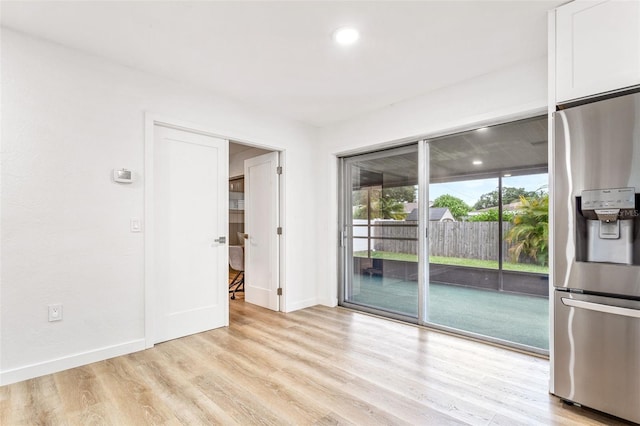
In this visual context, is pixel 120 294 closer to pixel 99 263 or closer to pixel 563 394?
pixel 99 263

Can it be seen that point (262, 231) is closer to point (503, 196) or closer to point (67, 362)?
point (67, 362)

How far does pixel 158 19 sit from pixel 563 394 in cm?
362

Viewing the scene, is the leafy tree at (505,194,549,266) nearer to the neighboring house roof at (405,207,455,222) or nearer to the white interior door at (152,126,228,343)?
the neighboring house roof at (405,207,455,222)

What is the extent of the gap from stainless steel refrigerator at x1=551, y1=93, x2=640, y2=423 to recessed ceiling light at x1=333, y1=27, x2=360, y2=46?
4.90 ft

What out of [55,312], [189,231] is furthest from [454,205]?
[55,312]

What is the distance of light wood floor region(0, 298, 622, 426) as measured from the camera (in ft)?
6.25

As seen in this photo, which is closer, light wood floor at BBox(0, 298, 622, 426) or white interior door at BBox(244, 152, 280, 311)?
light wood floor at BBox(0, 298, 622, 426)

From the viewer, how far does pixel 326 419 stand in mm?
1878

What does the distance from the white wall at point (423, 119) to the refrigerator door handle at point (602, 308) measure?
1582mm

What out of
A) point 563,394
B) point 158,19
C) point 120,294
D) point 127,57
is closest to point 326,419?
point 563,394

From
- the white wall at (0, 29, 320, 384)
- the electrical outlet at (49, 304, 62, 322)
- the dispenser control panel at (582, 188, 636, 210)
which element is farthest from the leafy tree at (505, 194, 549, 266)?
the electrical outlet at (49, 304, 62, 322)

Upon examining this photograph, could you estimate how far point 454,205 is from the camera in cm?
332

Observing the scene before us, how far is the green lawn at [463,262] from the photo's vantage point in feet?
9.28

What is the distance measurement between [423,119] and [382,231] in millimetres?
1389
